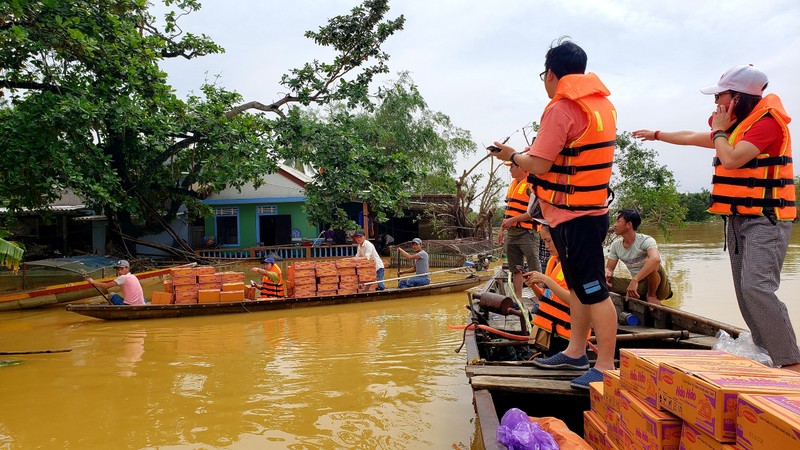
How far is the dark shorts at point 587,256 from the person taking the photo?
10.1 feet

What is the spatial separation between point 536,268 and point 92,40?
1081 cm

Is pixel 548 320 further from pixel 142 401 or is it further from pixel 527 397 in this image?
pixel 142 401

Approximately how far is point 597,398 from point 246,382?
4572 millimetres

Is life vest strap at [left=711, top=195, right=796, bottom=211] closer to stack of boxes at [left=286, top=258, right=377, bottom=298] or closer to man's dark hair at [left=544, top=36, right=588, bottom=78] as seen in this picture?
man's dark hair at [left=544, top=36, right=588, bottom=78]

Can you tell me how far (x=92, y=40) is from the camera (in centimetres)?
1187

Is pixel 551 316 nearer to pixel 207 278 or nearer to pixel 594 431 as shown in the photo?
pixel 594 431

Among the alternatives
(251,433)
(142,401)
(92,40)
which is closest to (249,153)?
(92,40)

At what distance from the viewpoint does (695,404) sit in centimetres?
192

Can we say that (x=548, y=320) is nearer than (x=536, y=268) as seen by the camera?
Yes

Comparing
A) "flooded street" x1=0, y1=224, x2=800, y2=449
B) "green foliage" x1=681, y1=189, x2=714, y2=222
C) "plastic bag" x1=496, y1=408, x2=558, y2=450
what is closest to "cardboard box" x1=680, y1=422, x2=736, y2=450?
"plastic bag" x1=496, y1=408, x2=558, y2=450

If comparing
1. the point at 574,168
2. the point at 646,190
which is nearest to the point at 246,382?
the point at 574,168

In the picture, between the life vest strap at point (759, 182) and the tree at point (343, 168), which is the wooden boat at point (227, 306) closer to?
the tree at point (343, 168)

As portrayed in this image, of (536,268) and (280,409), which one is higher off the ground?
(536,268)

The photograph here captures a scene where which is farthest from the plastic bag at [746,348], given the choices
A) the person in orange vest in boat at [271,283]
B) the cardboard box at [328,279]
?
the person in orange vest in boat at [271,283]
